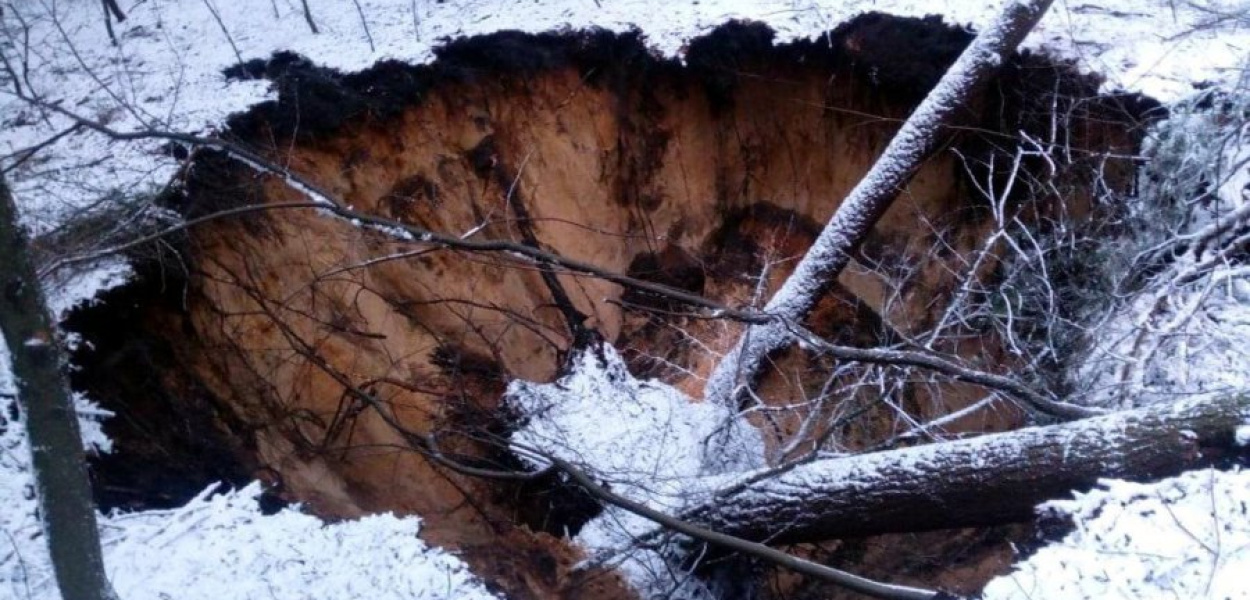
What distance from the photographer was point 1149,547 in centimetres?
342

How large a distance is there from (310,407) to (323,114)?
1.77m

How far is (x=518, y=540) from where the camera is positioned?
5.13m

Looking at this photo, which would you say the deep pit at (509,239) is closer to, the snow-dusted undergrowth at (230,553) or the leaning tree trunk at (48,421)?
the snow-dusted undergrowth at (230,553)

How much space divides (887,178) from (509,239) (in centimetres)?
247

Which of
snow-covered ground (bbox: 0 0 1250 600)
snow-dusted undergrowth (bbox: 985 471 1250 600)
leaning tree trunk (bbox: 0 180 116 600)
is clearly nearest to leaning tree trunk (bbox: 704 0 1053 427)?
snow-covered ground (bbox: 0 0 1250 600)

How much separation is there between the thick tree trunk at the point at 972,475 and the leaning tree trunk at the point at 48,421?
2.55 meters

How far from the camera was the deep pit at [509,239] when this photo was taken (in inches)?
189

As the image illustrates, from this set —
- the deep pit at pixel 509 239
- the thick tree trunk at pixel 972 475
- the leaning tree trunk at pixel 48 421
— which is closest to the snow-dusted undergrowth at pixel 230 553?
the deep pit at pixel 509 239

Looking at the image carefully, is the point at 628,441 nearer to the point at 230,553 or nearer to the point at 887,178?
the point at 887,178

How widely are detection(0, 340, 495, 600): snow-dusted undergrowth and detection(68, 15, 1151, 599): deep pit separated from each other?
0.20 metres

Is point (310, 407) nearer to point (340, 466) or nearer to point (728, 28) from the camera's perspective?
point (340, 466)

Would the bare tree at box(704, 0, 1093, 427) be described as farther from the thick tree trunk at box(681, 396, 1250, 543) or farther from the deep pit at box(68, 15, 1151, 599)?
the thick tree trunk at box(681, 396, 1250, 543)

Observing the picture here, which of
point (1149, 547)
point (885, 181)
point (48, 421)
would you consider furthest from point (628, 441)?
point (48, 421)

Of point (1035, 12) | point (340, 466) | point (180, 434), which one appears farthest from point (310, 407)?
point (1035, 12)
